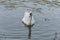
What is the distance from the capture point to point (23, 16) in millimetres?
18484

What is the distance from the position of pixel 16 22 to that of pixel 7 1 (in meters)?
5.54

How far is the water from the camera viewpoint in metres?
15.0

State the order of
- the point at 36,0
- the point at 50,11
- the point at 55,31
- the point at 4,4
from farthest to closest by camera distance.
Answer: the point at 36,0 → the point at 4,4 → the point at 50,11 → the point at 55,31

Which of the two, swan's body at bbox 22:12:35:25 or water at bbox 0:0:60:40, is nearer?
water at bbox 0:0:60:40

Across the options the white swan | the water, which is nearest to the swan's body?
the white swan

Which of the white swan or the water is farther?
the white swan

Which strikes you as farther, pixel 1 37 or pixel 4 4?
pixel 4 4

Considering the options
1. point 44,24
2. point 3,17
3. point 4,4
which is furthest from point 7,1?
point 44,24

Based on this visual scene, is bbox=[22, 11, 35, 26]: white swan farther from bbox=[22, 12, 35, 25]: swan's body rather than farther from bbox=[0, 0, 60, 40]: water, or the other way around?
bbox=[0, 0, 60, 40]: water

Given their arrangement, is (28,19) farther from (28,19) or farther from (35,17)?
(35,17)

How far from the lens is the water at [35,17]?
1499 cm

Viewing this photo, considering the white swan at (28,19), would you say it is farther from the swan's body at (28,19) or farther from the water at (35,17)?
the water at (35,17)

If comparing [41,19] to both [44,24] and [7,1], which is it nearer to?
[44,24]

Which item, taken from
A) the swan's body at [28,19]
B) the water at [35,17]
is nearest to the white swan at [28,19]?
the swan's body at [28,19]
